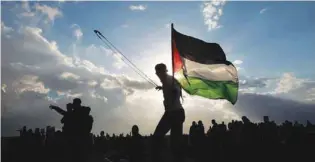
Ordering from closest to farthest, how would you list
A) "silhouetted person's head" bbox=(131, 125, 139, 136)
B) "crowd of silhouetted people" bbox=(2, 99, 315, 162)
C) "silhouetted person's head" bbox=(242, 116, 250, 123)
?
1. "silhouetted person's head" bbox=(131, 125, 139, 136)
2. "crowd of silhouetted people" bbox=(2, 99, 315, 162)
3. "silhouetted person's head" bbox=(242, 116, 250, 123)

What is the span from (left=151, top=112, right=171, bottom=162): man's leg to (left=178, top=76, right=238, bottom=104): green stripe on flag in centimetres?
165

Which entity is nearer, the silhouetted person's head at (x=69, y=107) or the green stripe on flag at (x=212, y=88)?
the green stripe on flag at (x=212, y=88)

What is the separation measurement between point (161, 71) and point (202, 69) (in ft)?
7.01

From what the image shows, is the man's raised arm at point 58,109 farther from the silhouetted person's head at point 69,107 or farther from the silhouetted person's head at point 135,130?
the silhouetted person's head at point 135,130

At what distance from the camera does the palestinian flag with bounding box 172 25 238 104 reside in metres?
9.16

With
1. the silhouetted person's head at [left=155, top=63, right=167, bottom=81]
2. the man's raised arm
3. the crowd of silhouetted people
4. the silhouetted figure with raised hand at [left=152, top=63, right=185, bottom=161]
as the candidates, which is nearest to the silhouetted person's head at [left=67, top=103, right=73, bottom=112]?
the man's raised arm

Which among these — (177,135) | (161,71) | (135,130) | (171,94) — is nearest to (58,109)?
(135,130)

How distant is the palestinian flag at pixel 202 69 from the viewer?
9.16 m

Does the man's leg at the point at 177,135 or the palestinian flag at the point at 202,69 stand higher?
the palestinian flag at the point at 202,69

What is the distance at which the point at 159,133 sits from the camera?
24.8 ft

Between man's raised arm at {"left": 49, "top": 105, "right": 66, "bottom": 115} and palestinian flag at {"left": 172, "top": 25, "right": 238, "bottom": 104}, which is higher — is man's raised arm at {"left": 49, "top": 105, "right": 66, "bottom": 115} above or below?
below

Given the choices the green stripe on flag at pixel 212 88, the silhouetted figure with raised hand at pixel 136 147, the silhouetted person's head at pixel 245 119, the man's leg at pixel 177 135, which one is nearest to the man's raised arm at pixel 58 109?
the silhouetted figure with raised hand at pixel 136 147

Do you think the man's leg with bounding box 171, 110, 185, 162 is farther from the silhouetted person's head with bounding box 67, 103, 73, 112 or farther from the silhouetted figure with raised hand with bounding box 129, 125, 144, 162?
the silhouetted figure with raised hand with bounding box 129, 125, 144, 162

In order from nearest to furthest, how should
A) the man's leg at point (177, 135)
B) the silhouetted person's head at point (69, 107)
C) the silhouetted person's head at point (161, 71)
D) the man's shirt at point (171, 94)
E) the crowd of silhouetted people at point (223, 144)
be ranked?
the man's leg at point (177, 135), the man's shirt at point (171, 94), the silhouetted person's head at point (161, 71), the silhouetted person's head at point (69, 107), the crowd of silhouetted people at point (223, 144)
